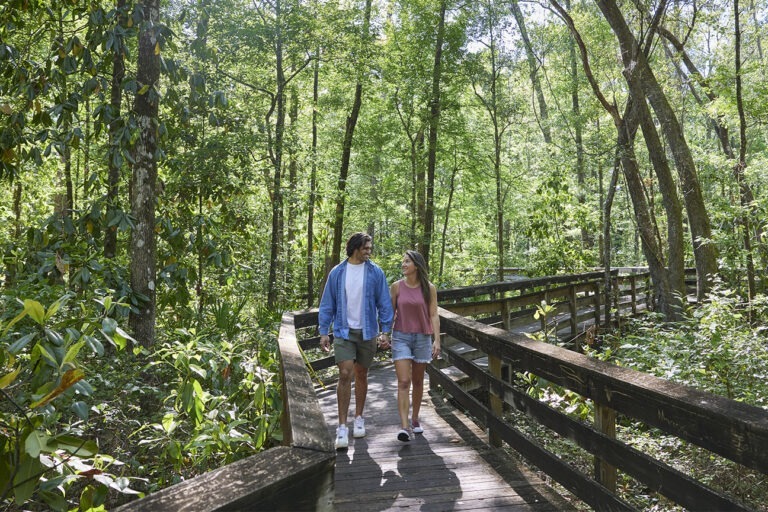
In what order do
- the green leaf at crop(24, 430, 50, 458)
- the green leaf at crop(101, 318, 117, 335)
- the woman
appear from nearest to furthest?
the green leaf at crop(24, 430, 50, 458), the green leaf at crop(101, 318, 117, 335), the woman

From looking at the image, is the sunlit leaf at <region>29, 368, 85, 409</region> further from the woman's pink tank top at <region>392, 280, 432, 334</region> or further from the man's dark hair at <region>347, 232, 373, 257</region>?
the woman's pink tank top at <region>392, 280, 432, 334</region>

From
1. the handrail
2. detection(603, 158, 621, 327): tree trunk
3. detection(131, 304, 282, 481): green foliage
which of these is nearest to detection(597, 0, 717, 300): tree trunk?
detection(603, 158, 621, 327): tree trunk

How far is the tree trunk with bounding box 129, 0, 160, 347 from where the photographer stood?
6.65 m

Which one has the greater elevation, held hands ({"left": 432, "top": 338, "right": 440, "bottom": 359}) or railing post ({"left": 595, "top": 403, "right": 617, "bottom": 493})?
held hands ({"left": 432, "top": 338, "right": 440, "bottom": 359})

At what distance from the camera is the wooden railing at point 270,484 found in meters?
1.67

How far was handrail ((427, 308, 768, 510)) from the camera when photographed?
2352mm

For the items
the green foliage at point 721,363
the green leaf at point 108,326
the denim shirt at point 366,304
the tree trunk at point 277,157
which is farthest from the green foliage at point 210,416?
the tree trunk at point 277,157

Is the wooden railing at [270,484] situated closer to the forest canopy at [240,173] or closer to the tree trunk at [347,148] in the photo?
the forest canopy at [240,173]

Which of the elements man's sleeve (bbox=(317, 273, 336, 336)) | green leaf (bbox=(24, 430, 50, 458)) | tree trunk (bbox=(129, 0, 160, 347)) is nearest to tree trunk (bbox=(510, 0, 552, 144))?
tree trunk (bbox=(129, 0, 160, 347))

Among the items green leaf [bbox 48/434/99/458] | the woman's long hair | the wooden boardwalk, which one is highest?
the woman's long hair

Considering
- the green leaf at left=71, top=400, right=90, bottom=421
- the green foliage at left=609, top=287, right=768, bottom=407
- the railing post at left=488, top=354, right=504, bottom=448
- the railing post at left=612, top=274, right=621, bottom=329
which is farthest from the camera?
the railing post at left=612, top=274, right=621, bottom=329

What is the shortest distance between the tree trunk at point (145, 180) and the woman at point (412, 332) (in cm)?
326

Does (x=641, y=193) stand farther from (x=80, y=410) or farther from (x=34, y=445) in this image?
(x=34, y=445)

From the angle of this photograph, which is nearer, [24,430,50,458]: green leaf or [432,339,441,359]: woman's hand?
[24,430,50,458]: green leaf
